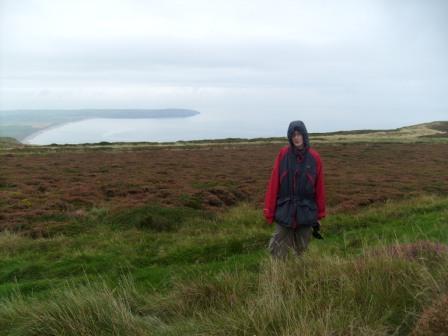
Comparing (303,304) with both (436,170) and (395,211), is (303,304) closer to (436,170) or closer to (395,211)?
(395,211)

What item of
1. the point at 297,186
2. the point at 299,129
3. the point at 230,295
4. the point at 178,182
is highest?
the point at 299,129

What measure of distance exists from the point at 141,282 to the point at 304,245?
120 inches

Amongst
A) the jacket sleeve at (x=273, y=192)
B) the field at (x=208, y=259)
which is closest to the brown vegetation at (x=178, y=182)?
the field at (x=208, y=259)

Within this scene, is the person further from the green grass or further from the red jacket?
the green grass

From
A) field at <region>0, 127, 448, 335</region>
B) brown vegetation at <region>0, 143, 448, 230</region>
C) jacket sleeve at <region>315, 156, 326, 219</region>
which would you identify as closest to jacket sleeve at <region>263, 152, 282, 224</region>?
jacket sleeve at <region>315, 156, 326, 219</region>

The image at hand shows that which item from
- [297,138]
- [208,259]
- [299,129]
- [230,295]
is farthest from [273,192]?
[208,259]

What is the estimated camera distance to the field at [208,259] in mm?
4441

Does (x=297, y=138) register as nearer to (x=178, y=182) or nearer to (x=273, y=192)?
(x=273, y=192)

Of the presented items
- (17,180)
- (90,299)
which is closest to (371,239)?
(90,299)

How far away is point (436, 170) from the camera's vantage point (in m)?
30.3

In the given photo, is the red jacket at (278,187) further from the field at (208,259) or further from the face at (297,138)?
the field at (208,259)

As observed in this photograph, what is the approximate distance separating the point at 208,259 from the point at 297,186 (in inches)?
157

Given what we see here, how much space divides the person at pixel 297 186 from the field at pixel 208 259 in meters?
0.72

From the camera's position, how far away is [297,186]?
6.99 meters
